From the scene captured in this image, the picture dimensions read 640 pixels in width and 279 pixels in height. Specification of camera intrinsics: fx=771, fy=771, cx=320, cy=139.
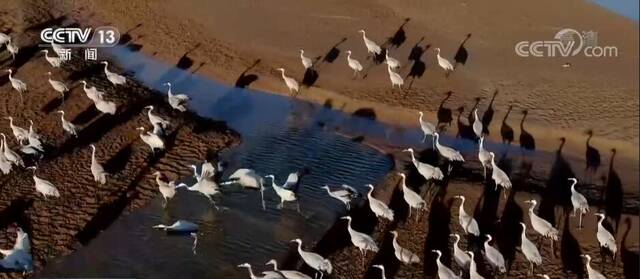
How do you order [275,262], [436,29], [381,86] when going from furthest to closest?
[436,29] < [381,86] < [275,262]

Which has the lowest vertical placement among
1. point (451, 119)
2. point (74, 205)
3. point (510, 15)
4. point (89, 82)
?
point (74, 205)

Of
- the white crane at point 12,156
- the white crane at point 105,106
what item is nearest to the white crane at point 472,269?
the white crane at point 105,106

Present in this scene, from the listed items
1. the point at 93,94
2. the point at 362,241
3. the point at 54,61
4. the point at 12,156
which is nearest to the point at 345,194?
the point at 362,241

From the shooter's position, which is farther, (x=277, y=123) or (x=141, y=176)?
(x=277, y=123)

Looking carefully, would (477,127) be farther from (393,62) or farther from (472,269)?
(472,269)

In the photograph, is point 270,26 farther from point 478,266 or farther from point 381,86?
point 478,266

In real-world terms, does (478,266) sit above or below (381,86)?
below

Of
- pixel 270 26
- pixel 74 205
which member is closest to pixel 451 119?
pixel 270 26

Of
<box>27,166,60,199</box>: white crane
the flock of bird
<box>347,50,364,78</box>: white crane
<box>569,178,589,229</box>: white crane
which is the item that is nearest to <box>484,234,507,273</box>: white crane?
the flock of bird

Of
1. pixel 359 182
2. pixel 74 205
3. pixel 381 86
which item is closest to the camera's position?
pixel 74 205
